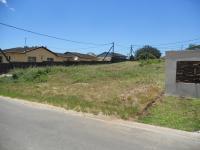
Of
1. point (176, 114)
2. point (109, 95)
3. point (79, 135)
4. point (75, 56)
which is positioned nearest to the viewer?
point (79, 135)

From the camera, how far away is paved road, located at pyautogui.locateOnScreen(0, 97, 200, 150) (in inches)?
334

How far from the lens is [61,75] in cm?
2730

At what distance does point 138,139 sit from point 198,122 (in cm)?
345

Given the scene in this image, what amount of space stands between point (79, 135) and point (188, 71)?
299 inches

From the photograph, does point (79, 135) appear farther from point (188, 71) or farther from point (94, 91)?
point (94, 91)

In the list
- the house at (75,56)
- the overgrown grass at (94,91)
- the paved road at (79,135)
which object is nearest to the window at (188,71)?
the overgrown grass at (94,91)

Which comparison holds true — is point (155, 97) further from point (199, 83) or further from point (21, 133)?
point (21, 133)

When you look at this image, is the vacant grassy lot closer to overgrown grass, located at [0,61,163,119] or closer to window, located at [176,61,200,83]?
overgrown grass, located at [0,61,163,119]

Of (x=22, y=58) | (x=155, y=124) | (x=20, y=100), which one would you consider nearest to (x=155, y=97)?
(x=155, y=124)

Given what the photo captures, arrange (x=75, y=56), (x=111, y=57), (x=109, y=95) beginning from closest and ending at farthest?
(x=109, y=95) < (x=111, y=57) < (x=75, y=56)

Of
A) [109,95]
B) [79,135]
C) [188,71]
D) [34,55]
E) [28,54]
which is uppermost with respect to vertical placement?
[28,54]

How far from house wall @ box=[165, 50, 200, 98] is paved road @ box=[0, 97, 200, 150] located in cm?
448

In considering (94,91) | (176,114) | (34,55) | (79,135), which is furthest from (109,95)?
(34,55)

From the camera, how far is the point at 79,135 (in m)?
9.63
